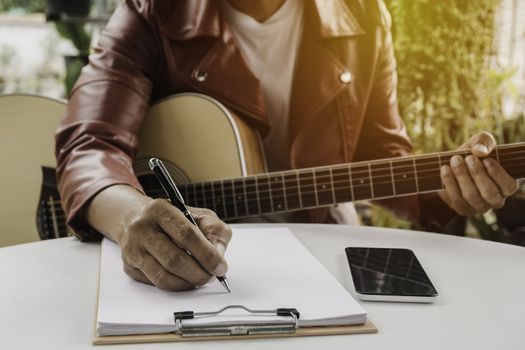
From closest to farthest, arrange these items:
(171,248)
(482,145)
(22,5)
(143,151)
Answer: (171,248) < (482,145) < (143,151) < (22,5)

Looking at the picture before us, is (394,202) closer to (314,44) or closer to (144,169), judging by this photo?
(314,44)

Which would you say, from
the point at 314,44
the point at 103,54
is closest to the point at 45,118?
the point at 103,54

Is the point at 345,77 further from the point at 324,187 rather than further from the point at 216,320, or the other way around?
the point at 216,320

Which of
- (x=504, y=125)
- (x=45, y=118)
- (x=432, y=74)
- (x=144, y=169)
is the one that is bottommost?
(x=504, y=125)

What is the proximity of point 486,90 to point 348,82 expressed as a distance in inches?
59.9

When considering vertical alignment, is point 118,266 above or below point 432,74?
above

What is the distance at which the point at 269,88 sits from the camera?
147 centimetres

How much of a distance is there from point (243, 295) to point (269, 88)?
855 millimetres

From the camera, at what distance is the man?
1.11m

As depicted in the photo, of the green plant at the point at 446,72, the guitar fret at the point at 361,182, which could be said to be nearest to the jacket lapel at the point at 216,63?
the guitar fret at the point at 361,182

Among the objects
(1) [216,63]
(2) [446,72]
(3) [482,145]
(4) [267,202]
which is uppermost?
(1) [216,63]

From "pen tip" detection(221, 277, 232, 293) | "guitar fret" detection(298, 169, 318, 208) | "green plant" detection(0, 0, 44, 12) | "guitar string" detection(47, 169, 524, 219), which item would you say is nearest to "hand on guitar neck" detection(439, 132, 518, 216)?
"guitar string" detection(47, 169, 524, 219)

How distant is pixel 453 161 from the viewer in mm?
1102

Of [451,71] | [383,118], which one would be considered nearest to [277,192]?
[383,118]
